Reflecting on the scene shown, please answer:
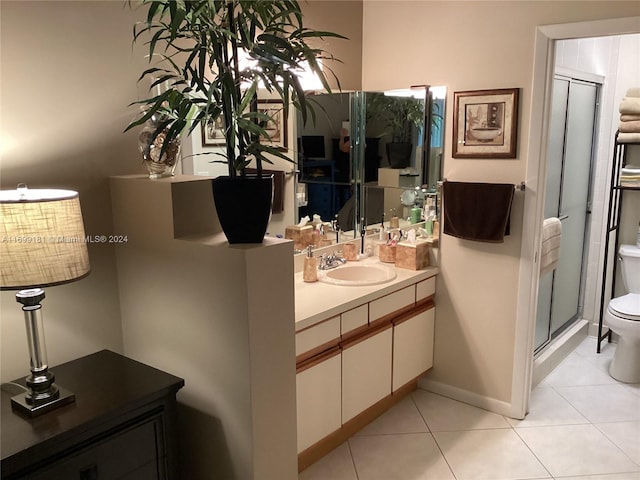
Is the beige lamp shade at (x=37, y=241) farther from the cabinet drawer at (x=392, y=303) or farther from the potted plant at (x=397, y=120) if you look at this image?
the potted plant at (x=397, y=120)

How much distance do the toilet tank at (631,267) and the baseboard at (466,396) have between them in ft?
4.67

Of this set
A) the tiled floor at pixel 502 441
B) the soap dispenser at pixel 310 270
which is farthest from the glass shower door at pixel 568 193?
the soap dispenser at pixel 310 270

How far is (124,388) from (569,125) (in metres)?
3.21

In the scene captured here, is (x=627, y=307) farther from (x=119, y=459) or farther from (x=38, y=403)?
(x=38, y=403)

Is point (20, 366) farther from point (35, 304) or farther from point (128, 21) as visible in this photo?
point (128, 21)

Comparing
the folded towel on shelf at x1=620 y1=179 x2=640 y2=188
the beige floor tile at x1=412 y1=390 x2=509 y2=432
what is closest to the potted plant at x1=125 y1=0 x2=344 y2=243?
the beige floor tile at x1=412 y1=390 x2=509 y2=432

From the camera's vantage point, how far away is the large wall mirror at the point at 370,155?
2.97 meters

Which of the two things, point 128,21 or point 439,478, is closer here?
point 128,21

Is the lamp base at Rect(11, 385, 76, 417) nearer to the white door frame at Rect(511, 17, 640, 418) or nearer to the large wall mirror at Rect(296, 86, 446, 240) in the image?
the large wall mirror at Rect(296, 86, 446, 240)

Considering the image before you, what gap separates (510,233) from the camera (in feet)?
9.36

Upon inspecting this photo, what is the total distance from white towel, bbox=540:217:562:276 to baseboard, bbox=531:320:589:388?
2.08 ft

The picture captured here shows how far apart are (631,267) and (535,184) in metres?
1.49

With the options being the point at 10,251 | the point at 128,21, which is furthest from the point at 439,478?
the point at 128,21

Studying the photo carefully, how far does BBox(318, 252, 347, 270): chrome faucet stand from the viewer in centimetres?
299
